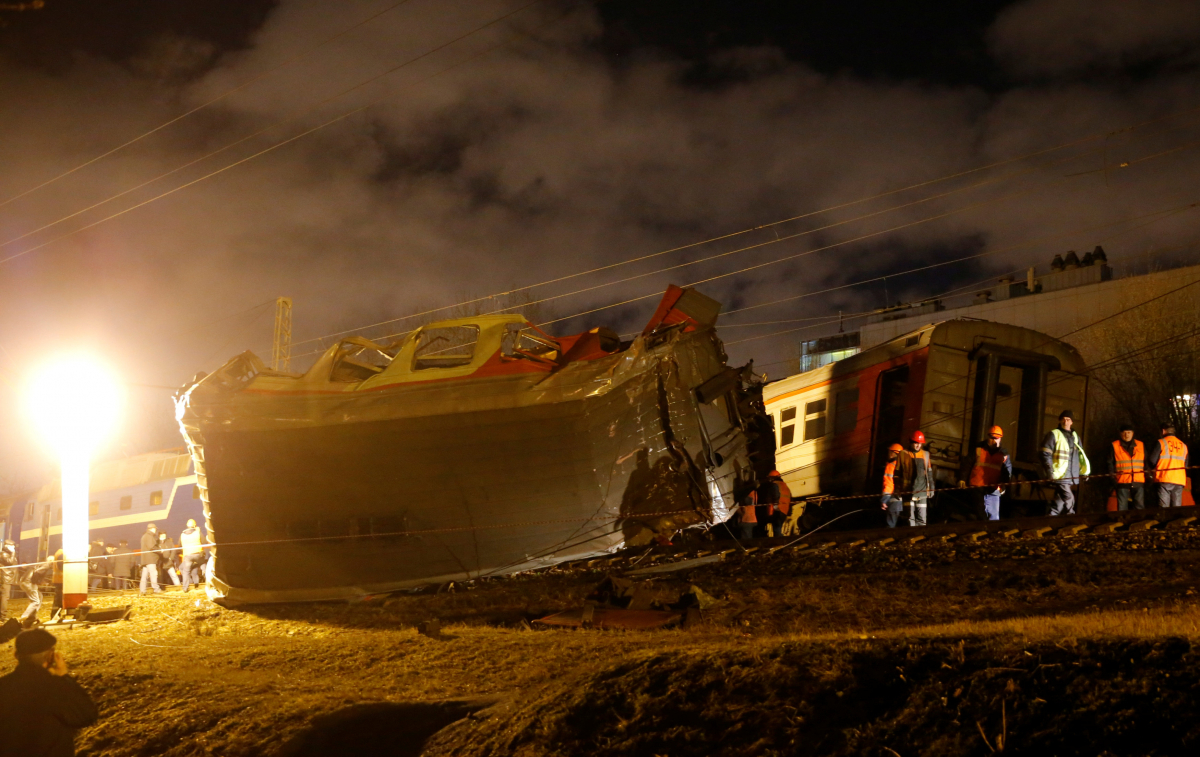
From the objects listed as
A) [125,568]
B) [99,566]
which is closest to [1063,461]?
[125,568]

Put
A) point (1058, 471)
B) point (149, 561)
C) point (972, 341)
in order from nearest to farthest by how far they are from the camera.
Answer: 1. point (1058, 471)
2. point (972, 341)
3. point (149, 561)

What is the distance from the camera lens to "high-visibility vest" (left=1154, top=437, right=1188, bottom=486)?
10.2 m

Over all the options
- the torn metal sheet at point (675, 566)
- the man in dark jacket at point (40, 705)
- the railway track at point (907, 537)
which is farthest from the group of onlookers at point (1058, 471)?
the man in dark jacket at point (40, 705)

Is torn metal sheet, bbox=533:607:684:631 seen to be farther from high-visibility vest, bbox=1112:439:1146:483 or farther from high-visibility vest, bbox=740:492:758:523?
high-visibility vest, bbox=1112:439:1146:483

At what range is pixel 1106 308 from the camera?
32.5 metres

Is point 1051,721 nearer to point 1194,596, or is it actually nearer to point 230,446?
point 1194,596

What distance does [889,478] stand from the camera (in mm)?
11156

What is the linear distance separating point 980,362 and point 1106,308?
24613 millimetres

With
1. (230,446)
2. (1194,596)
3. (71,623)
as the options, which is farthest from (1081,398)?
A: (71,623)

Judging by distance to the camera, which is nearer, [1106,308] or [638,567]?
[638,567]

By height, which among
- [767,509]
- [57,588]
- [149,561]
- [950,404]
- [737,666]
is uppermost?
[950,404]

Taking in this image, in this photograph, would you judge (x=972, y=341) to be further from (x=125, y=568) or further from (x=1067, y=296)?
(x=1067, y=296)

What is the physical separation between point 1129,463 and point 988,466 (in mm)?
1877

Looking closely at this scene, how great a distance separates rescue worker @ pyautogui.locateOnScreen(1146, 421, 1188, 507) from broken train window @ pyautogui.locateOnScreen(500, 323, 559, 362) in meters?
7.78
